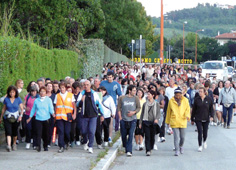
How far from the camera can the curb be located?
991cm

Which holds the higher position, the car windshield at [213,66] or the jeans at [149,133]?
the car windshield at [213,66]

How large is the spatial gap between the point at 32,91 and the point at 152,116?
3.01m

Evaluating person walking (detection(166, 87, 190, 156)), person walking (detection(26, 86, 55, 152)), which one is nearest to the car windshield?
person walking (detection(166, 87, 190, 156))

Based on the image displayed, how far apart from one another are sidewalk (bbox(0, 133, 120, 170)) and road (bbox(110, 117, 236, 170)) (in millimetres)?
695

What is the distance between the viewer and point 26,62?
613 inches

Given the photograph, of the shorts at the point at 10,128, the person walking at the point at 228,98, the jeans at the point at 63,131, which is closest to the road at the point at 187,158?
the jeans at the point at 63,131

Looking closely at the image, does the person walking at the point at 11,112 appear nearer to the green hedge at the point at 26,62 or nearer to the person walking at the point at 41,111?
the person walking at the point at 41,111

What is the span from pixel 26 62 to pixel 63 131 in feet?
13.3

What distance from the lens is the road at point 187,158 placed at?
10.6 metres

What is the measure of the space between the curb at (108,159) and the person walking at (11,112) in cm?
233

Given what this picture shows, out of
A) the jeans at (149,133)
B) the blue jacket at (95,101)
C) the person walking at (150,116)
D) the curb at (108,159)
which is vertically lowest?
the curb at (108,159)

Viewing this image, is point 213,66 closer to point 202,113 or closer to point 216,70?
point 216,70

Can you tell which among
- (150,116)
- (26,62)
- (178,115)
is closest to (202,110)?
(178,115)

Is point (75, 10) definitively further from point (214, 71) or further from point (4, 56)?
point (214, 71)
